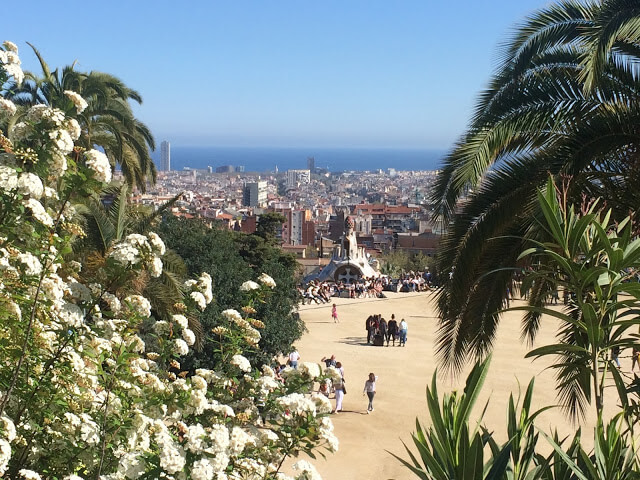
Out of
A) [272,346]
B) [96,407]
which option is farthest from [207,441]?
[272,346]

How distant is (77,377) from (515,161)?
14.6 feet

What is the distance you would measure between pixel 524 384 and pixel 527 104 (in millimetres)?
9129

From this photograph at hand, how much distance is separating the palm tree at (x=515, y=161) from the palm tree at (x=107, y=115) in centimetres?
742

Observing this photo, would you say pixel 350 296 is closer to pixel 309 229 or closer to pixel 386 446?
pixel 386 446

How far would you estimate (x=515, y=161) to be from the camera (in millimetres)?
6773

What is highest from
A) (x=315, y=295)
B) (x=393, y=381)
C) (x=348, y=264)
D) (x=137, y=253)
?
(x=137, y=253)

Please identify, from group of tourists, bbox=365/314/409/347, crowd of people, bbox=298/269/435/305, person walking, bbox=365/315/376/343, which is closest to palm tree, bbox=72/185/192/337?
group of tourists, bbox=365/314/409/347

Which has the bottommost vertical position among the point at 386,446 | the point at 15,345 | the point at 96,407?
the point at 386,446

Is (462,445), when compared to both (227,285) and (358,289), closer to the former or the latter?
(227,285)

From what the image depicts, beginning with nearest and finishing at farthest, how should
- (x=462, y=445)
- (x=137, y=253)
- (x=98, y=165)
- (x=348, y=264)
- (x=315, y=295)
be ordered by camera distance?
(x=462, y=445), (x=98, y=165), (x=137, y=253), (x=315, y=295), (x=348, y=264)

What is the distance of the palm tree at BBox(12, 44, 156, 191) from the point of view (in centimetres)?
1343

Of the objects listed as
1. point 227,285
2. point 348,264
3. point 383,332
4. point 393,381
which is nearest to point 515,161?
point 227,285

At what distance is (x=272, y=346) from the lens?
543 inches

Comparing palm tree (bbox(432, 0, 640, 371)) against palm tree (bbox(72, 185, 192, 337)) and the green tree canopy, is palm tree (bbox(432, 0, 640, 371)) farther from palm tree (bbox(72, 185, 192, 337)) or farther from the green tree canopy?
the green tree canopy
